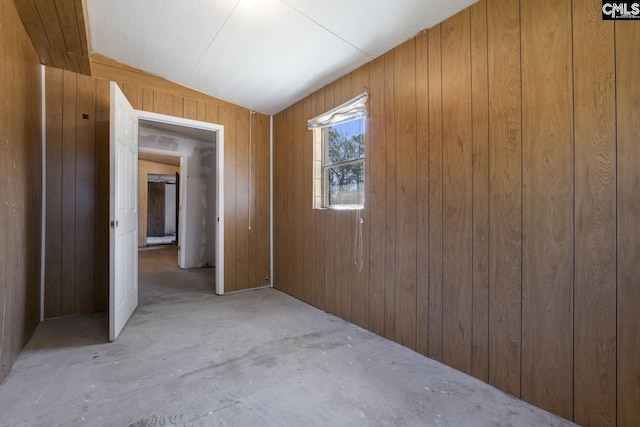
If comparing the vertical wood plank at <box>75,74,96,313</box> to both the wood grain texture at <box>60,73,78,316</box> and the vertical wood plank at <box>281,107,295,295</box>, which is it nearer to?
the wood grain texture at <box>60,73,78,316</box>

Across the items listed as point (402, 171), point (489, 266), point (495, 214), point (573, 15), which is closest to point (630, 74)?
point (573, 15)

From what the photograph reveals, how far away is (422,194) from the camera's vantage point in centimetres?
216

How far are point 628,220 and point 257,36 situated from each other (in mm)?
2617

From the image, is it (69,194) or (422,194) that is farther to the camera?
(69,194)

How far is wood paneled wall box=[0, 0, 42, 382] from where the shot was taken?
1.77m

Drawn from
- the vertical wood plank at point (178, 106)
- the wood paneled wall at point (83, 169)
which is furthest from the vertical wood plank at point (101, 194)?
the vertical wood plank at point (178, 106)

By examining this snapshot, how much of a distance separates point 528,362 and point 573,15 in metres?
1.79

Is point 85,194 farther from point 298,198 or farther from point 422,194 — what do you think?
point 422,194

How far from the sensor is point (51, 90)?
9.32ft

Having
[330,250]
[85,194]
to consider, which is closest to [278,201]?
[330,250]

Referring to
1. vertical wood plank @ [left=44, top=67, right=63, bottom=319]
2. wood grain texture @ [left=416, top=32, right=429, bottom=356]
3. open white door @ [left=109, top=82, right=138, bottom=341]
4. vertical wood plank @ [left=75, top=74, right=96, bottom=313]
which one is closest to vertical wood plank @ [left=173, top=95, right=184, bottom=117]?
open white door @ [left=109, top=82, right=138, bottom=341]

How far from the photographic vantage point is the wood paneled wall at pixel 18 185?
69.5 inches

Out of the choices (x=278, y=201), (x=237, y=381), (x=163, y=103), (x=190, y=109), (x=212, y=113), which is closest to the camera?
(x=237, y=381)

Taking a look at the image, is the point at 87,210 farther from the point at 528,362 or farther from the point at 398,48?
the point at 528,362
